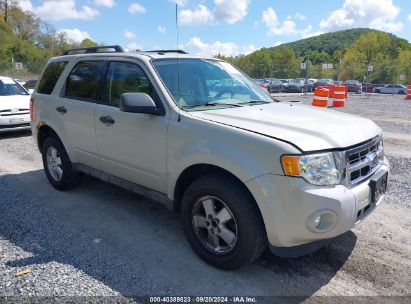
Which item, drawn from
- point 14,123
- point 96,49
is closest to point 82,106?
point 96,49

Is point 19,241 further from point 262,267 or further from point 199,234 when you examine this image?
point 262,267

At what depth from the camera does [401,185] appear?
5660mm

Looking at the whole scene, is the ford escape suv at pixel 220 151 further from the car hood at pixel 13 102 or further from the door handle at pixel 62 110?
the car hood at pixel 13 102

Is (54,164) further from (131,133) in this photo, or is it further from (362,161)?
(362,161)

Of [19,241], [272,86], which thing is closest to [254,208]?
[19,241]

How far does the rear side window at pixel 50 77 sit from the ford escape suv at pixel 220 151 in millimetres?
354

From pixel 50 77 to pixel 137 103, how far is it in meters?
2.64

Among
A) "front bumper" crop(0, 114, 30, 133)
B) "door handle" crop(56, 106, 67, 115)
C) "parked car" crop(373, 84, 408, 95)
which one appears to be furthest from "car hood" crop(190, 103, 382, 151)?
"parked car" crop(373, 84, 408, 95)

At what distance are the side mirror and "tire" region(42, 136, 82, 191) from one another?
2.05 meters

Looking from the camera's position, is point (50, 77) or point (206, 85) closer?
point (206, 85)

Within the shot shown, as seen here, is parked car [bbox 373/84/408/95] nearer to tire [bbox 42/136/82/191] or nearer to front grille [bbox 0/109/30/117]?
front grille [bbox 0/109/30/117]

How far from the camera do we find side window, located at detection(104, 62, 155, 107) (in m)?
3.97

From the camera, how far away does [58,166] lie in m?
5.41

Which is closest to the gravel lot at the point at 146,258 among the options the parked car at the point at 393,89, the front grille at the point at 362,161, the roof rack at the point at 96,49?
the front grille at the point at 362,161
